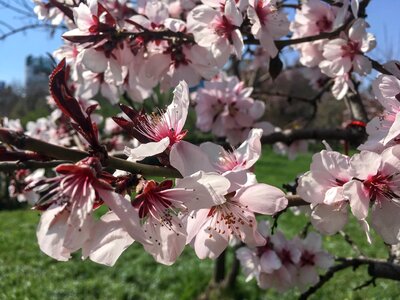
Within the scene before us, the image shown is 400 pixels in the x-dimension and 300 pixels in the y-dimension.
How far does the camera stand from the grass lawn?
4312 mm

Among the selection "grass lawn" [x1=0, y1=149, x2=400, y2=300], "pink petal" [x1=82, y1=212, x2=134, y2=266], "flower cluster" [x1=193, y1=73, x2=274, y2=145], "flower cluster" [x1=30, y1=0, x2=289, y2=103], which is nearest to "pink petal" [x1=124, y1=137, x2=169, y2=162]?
"pink petal" [x1=82, y1=212, x2=134, y2=266]

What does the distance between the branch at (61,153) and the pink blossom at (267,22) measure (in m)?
0.76

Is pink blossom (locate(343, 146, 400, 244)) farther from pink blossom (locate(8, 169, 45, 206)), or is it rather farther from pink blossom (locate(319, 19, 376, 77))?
pink blossom (locate(8, 169, 45, 206))

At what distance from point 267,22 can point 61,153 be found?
0.99 metres

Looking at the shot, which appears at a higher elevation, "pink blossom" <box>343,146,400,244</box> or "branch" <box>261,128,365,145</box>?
"pink blossom" <box>343,146,400,244</box>

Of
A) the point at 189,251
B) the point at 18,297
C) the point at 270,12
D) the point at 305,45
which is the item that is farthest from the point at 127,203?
the point at 189,251

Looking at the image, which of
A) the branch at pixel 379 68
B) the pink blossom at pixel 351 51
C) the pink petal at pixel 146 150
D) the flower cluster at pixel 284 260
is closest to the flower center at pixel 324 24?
the pink blossom at pixel 351 51

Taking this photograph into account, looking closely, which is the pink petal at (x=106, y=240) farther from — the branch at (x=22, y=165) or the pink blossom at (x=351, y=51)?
the pink blossom at (x=351, y=51)

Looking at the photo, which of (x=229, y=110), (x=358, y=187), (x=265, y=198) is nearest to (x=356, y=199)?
(x=358, y=187)

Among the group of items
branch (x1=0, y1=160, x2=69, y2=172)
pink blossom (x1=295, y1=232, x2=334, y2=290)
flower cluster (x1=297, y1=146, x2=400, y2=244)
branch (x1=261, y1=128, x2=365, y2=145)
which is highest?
branch (x1=0, y1=160, x2=69, y2=172)

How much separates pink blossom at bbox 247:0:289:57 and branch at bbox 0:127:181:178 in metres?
0.76

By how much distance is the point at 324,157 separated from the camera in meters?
1.04

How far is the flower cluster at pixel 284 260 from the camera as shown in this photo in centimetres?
213

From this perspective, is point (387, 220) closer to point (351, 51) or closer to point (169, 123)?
point (169, 123)
